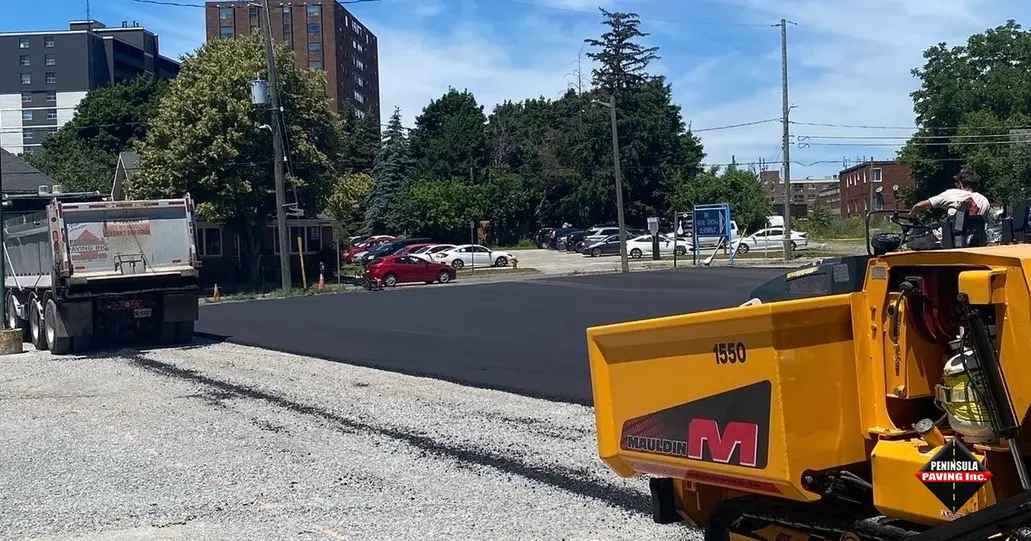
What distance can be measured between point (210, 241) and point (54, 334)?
30.0 m

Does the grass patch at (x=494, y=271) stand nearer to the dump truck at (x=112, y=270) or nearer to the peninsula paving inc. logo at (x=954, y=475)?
the dump truck at (x=112, y=270)

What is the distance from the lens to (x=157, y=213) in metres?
21.0

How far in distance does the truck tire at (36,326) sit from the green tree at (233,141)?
2272 centimetres

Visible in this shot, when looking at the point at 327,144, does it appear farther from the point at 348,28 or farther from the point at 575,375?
the point at 348,28

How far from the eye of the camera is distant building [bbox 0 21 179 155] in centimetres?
12325

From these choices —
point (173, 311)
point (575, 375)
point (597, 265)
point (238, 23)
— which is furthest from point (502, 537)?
point (238, 23)

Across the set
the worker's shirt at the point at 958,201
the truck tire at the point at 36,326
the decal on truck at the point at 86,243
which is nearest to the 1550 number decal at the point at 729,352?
the worker's shirt at the point at 958,201

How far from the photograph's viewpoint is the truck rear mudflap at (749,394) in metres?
4.41

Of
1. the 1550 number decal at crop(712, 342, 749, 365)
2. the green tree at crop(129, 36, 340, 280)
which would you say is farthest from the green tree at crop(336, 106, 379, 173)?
the 1550 number decal at crop(712, 342, 749, 365)

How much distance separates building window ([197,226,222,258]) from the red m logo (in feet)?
155

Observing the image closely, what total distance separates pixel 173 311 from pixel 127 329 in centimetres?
124

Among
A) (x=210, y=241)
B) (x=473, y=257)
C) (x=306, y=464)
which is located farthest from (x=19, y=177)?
(x=306, y=464)

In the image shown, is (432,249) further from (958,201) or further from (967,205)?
(967,205)

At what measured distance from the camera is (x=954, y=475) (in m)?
3.96
